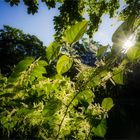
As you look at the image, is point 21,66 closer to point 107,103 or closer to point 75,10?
point 107,103

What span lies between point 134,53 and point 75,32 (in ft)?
0.54

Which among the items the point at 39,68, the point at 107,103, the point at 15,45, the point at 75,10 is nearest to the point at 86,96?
the point at 107,103

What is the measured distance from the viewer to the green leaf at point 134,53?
30.4 inches

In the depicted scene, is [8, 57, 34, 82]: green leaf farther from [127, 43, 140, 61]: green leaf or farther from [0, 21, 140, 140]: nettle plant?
[127, 43, 140, 61]: green leaf

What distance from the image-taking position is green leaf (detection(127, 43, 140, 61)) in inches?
30.4

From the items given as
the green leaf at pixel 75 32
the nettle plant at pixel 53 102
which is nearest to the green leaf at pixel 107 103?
the nettle plant at pixel 53 102

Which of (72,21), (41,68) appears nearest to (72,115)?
(41,68)

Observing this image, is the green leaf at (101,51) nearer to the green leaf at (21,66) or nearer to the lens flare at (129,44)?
the lens flare at (129,44)

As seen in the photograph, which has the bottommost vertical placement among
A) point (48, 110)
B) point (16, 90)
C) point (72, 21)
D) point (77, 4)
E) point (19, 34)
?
point (48, 110)

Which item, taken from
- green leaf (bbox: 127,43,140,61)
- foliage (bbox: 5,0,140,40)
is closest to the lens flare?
green leaf (bbox: 127,43,140,61)

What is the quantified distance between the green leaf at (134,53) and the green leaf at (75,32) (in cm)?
14

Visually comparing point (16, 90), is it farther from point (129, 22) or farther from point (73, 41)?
point (129, 22)

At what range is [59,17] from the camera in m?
10.2

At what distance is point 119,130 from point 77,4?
69.0 feet
